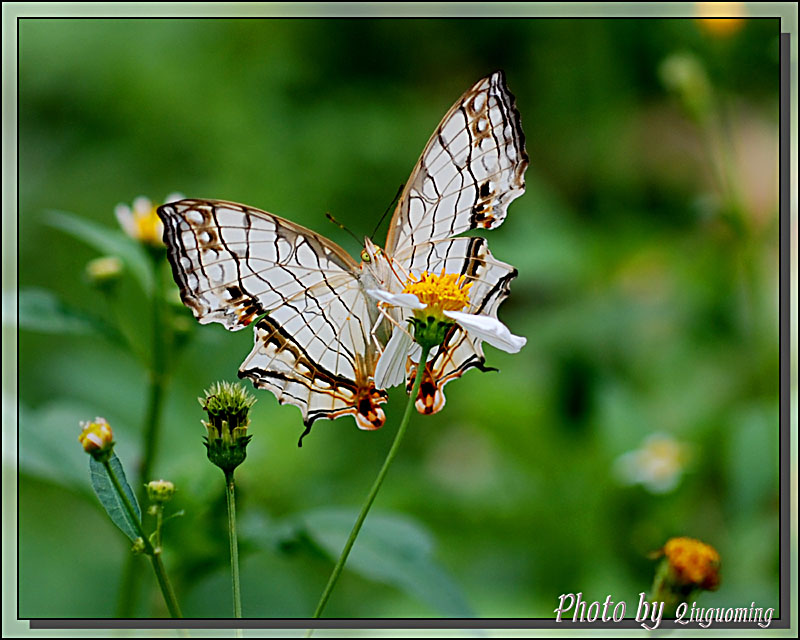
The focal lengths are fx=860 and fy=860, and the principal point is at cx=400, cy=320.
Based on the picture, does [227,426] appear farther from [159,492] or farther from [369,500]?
[369,500]

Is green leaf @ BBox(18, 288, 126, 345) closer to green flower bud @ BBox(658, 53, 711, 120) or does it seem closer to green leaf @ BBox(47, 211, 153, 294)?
green leaf @ BBox(47, 211, 153, 294)

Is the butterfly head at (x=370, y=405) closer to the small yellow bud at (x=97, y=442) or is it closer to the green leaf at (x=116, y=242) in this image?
the small yellow bud at (x=97, y=442)

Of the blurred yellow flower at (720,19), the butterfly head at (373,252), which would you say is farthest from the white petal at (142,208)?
the blurred yellow flower at (720,19)

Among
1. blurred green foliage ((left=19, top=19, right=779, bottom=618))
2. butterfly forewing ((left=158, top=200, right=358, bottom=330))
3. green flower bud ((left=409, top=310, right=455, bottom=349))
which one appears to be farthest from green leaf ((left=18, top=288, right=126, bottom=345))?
green flower bud ((left=409, top=310, right=455, bottom=349))

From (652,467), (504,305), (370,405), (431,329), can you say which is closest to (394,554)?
(370,405)

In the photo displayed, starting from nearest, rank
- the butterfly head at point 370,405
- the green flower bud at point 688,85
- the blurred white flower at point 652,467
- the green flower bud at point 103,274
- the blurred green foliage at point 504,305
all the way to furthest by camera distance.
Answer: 1. the butterfly head at point 370,405
2. the green flower bud at point 103,274
3. the blurred green foliage at point 504,305
4. the blurred white flower at point 652,467
5. the green flower bud at point 688,85

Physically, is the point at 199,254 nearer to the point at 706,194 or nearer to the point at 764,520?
the point at 764,520
